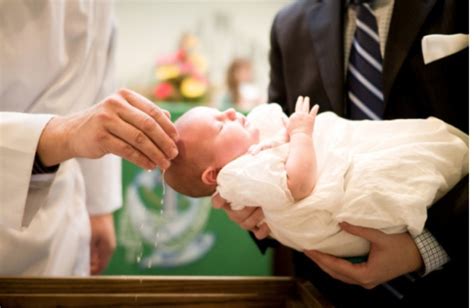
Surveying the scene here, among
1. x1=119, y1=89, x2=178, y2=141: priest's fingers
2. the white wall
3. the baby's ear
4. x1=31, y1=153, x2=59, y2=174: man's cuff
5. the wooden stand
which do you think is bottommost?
the white wall

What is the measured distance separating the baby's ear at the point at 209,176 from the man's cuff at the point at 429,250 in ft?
1.36

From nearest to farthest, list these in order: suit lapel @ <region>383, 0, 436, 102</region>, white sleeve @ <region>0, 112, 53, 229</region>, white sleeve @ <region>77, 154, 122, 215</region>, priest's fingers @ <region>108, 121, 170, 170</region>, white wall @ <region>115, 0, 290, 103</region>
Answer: priest's fingers @ <region>108, 121, 170, 170</region>
white sleeve @ <region>0, 112, 53, 229</region>
suit lapel @ <region>383, 0, 436, 102</region>
white sleeve @ <region>77, 154, 122, 215</region>
white wall @ <region>115, 0, 290, 103</region>

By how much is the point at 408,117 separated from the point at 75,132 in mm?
722

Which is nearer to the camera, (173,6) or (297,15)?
(297,15)

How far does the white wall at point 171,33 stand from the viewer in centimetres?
675

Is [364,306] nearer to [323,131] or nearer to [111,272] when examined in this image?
[323,131]

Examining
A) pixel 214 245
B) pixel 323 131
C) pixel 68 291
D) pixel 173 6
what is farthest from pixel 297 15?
pixel 173 6

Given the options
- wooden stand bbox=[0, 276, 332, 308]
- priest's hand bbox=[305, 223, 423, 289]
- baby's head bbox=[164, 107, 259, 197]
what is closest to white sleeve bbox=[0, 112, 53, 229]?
wooden stand bbox=[0, 276, 332, 308]

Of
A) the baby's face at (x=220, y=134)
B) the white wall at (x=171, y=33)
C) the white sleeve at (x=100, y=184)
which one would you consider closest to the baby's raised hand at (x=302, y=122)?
the baby's face at (x=220, y=134)

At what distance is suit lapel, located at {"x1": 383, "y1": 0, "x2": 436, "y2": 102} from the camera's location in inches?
45.4

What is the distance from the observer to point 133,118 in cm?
91

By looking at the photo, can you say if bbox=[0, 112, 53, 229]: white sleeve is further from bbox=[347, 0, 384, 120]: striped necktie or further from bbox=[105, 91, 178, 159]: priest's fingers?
bbox=[347, 0, 384, 120]: striped necktie

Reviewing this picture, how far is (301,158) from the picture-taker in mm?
1014

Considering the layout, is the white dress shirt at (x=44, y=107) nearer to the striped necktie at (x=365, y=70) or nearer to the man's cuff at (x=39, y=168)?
the man's cuff at (x=39, y=168)
